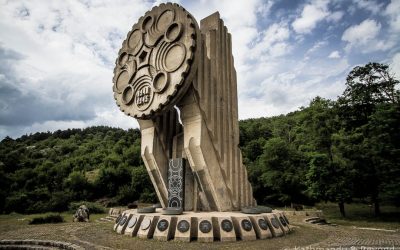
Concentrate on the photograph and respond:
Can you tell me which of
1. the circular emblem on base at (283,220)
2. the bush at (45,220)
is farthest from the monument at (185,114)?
the bush at (45,220)

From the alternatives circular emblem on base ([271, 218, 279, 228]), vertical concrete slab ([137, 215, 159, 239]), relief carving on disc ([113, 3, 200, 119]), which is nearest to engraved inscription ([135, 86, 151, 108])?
relief carving on disc ([113, 3, 200, 119])

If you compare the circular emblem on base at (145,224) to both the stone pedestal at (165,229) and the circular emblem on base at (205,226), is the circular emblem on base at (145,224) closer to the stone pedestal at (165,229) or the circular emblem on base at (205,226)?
the stone pedestal at (165,229)

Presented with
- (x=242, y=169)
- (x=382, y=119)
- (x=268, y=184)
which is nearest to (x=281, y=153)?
(x=268, y=184)

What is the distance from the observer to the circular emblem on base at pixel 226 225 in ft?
38.7

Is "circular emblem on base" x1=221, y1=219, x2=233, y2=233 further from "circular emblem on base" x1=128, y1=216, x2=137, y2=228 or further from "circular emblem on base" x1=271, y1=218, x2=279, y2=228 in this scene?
"circular emblem on base" x1=128, y1=216, x2=137, y2=228

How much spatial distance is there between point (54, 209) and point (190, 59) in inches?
1120

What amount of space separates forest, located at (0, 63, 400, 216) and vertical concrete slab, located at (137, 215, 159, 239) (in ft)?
52.8

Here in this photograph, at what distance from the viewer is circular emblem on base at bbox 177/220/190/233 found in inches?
463

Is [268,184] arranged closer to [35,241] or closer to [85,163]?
[35,241]

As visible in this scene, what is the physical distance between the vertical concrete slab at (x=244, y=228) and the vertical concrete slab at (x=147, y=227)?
3337mm

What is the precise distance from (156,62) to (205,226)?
886 cm

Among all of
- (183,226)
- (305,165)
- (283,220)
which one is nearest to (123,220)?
(183,226)

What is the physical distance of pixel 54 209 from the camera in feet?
112

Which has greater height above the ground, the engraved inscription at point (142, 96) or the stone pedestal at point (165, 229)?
the engraved inscription at point (142, 96)
